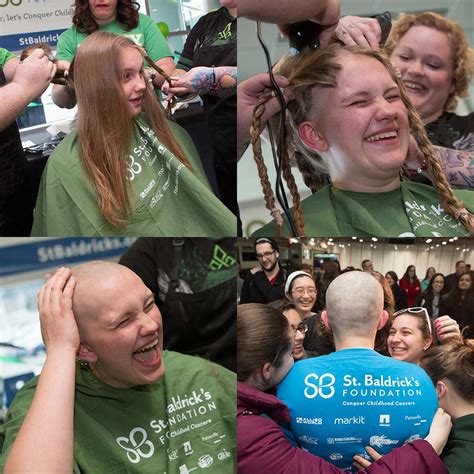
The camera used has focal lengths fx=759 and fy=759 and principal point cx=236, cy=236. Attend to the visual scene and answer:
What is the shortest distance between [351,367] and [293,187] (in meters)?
0.59

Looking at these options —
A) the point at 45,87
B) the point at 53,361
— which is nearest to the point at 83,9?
the point at 45,87

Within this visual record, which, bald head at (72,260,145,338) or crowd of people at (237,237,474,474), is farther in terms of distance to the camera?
crowd of people at (237,237,474,474)

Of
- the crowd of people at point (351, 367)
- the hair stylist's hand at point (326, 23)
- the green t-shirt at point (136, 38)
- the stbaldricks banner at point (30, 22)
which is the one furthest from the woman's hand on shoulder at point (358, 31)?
the stbaldricks banner at point (30, 22)

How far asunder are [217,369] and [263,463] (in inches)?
12.6

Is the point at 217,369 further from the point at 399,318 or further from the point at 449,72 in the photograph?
the point at 449,72

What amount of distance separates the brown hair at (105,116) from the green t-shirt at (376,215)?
464 millimetres

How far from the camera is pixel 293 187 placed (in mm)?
2395

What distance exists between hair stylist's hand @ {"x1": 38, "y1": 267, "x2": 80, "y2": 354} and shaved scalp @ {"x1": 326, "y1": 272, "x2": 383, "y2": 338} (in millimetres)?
789

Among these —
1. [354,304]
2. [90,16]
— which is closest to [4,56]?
[90,16]

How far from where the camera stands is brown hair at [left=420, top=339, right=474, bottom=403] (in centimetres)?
238

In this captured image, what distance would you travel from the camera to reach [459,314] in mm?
2408

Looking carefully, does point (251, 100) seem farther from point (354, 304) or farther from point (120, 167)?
point (354, 304)

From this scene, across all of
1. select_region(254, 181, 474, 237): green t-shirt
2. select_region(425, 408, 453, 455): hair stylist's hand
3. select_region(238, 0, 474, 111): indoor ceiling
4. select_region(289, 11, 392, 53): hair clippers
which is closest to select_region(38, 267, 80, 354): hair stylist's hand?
select_region(254, 181, 474, 237): green t-shirt

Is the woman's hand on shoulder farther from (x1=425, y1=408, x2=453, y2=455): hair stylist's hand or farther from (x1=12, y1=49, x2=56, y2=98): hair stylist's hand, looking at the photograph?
(x1=425, y1=408, x2=453, y2=455): hair stylist's hand
